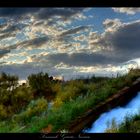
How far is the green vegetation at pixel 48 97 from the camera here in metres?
5.61

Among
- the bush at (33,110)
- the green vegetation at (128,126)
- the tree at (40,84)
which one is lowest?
the green vegetation at (128,126)

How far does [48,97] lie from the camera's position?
18.7ft

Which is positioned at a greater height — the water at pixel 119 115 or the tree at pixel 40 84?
the tree at pixel 40 84

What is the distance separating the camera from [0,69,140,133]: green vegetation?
5609mm

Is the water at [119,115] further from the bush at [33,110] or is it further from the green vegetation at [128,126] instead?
the bush at [33,110]

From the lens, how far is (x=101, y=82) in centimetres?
565

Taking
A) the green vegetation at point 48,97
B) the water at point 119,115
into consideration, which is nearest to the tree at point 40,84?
the green vegetation at point 48,97

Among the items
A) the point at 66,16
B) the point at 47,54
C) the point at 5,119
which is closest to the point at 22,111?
the point at 5,119

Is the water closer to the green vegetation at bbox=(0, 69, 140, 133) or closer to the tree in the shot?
the green vegetation at bbox=(0, 69, 140, 133)

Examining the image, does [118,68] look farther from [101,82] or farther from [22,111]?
[22,111]

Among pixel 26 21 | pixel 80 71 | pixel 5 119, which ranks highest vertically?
pixel 26 21

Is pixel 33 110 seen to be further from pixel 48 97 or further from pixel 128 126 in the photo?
pixel 128 126

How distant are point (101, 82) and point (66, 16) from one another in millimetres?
647

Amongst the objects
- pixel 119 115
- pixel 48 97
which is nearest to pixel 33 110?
pixel 48 97
